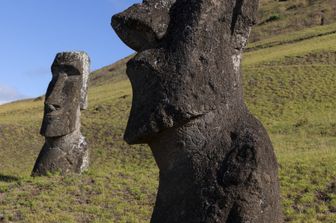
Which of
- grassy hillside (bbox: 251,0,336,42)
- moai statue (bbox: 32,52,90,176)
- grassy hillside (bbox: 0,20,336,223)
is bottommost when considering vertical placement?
grassy hillside (bbox: 0,20,336,223)

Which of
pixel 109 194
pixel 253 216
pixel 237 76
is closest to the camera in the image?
pixel 253 216

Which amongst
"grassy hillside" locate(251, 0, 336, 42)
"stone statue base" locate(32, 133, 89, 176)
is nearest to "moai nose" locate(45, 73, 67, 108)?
"stone statue base" locate(32, 133, 89, 176)

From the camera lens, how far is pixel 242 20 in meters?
3.93

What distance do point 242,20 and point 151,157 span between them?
53.6 feet

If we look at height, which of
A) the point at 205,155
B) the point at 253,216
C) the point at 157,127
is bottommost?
the point at 253,216

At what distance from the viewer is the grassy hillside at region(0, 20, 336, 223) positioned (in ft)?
34.8

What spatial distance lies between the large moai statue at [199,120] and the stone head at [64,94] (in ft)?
35.1

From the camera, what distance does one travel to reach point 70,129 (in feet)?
47.6

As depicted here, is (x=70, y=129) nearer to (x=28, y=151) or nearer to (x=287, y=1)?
(x=28, y=151)

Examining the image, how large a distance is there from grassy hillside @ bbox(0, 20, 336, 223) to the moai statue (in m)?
0.53

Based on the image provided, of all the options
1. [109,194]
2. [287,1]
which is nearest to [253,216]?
[109,194]

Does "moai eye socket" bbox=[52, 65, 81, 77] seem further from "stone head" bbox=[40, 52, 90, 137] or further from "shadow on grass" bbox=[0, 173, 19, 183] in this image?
"shadow on grass" bbox=[0, 173, 19, 183]

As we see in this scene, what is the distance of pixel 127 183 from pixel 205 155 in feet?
31.5

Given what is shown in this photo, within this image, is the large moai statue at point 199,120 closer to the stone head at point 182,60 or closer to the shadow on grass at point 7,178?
the stone head at point 182,60
